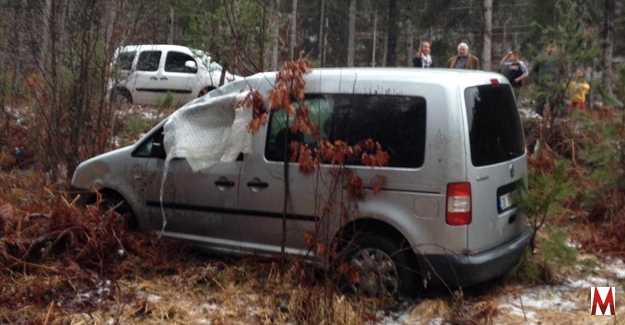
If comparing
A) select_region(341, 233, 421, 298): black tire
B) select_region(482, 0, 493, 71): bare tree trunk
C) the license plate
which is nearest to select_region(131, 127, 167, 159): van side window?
select_region(341, 233, 421, 298): black tire

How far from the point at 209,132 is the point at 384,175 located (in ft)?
5.55

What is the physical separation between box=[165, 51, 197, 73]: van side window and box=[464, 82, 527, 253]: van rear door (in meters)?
13.4

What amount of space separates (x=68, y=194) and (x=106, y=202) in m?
0.51

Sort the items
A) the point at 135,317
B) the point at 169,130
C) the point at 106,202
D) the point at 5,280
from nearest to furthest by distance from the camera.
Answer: the point at 135,317
the point at 5,280
the point at 169,130
the point at 106,202

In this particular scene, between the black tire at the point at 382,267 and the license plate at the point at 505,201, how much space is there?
0.81 meters

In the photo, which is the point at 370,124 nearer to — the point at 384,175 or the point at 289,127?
the point at 384,175

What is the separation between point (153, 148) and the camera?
680 cm

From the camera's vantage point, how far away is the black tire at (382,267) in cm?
569

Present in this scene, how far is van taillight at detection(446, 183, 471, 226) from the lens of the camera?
17.7 ft

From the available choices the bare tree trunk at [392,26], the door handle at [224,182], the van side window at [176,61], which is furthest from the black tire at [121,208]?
the bare tree trunk at [392,26]

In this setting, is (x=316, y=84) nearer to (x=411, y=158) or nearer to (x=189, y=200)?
(x=411, y=158)

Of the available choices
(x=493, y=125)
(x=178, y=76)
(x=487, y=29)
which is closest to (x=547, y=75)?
(x=493, y=125)

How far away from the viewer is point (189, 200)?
21.7 ft

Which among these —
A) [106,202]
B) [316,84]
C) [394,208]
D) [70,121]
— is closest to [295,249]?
[394,208]
